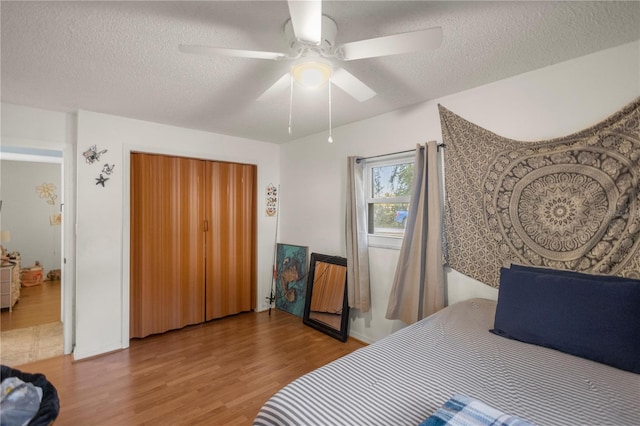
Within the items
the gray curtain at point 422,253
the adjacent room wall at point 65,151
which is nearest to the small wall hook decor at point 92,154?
the adjacent room wall at point 65,151

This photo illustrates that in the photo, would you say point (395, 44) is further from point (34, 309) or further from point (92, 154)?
point (34, 309)

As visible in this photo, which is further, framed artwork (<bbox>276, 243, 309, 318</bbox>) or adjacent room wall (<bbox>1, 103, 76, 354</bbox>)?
framed artwork (<bbox>276, 243, 309, 318</bbox>)

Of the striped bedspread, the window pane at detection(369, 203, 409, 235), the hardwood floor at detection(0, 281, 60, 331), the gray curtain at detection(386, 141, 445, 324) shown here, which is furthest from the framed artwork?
the hardwood floor at detection(0, 281, 60, 331)

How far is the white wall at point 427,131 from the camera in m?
1.72

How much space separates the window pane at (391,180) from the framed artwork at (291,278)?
1265mm

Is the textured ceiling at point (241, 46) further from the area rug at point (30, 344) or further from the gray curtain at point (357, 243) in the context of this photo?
the area rug at point (30, 344)

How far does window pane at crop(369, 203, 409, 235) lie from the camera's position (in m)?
2.82

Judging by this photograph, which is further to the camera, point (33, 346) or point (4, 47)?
point (33, 346)

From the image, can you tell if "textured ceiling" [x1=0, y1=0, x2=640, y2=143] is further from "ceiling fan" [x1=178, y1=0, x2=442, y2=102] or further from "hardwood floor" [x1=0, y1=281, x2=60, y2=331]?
"hardwood floor" [x1=0, y1=281, x2=60, y2=331]

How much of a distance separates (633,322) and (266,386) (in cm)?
225

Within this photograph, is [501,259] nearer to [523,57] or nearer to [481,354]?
[481,354]

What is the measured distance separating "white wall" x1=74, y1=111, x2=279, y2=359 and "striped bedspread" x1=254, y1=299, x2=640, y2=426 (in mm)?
2573

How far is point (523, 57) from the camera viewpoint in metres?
1.79

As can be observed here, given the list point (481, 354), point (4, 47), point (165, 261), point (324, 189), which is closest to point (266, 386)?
point (481, 354)
